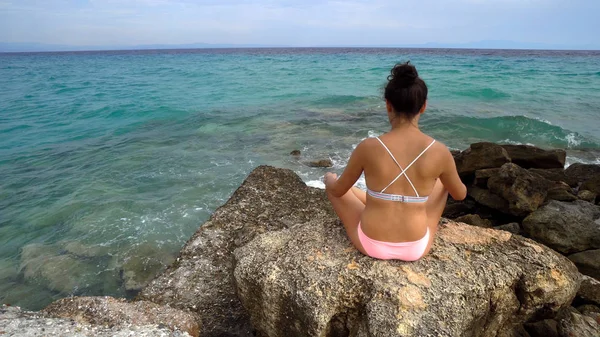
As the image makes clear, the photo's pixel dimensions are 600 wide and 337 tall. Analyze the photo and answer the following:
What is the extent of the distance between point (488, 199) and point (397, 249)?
4.90 metres

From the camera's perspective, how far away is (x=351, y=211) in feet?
10.9

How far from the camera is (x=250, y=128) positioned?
15.3m

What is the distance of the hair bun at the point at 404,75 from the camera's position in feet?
8.32

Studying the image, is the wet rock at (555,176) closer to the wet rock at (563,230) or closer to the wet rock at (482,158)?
the wet rock at (482,158)

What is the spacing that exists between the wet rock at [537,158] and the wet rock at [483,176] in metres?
1.55

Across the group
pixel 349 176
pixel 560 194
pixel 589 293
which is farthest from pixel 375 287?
pixel 560 194

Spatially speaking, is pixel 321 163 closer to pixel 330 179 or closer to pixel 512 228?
pixel 512 228

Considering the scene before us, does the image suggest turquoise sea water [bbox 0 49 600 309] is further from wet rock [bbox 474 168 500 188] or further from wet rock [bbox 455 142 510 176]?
wet rock [bbox 474 168 500 188]

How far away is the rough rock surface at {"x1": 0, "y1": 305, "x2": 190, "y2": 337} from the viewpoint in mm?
2703

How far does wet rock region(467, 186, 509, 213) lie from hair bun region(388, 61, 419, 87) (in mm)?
5203

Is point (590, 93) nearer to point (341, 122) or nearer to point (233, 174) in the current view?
point (341, 122)

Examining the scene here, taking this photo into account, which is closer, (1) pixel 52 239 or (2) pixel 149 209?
(1) pixel 52 239

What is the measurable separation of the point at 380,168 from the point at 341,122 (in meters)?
13.5

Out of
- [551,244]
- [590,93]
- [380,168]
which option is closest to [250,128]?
[551,244]
